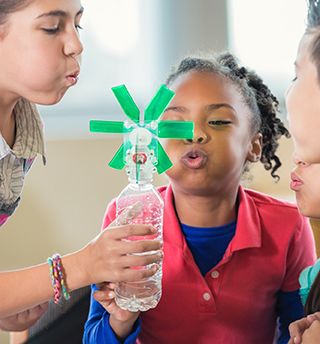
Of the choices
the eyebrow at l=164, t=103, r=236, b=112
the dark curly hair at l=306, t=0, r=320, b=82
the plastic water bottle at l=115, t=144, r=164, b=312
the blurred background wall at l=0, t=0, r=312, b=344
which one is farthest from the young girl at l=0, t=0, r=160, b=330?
the blurred background wall at l=0, t=0, r=312, b=344

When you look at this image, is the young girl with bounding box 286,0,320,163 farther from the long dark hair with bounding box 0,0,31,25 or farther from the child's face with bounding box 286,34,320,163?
the long dark hair with bounding box 0,0,31,25

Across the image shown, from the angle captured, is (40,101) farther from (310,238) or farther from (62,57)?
(310,238)

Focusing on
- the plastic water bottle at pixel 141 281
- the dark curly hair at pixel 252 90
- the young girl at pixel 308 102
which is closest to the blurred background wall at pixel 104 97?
the dark curly hair at pixel 252 90

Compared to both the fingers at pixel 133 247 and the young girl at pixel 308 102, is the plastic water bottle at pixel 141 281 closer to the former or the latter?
the fingers at pixel 133 247

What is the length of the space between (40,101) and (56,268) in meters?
0.28

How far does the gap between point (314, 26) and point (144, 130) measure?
300 mm

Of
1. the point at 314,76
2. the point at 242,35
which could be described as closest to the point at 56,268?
the point at 314,76

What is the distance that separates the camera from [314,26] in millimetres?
1036

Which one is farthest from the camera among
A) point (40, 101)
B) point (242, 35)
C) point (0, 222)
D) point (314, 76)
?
point (242, 35)

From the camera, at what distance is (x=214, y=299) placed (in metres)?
1.32

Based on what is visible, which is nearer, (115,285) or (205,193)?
(115,285)

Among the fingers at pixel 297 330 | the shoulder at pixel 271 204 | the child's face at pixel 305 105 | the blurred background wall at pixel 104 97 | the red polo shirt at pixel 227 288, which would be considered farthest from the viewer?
the blurred background wall at pixel 104 97

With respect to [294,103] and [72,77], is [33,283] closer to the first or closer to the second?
[72,77]

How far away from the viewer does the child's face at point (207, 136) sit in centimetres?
127
